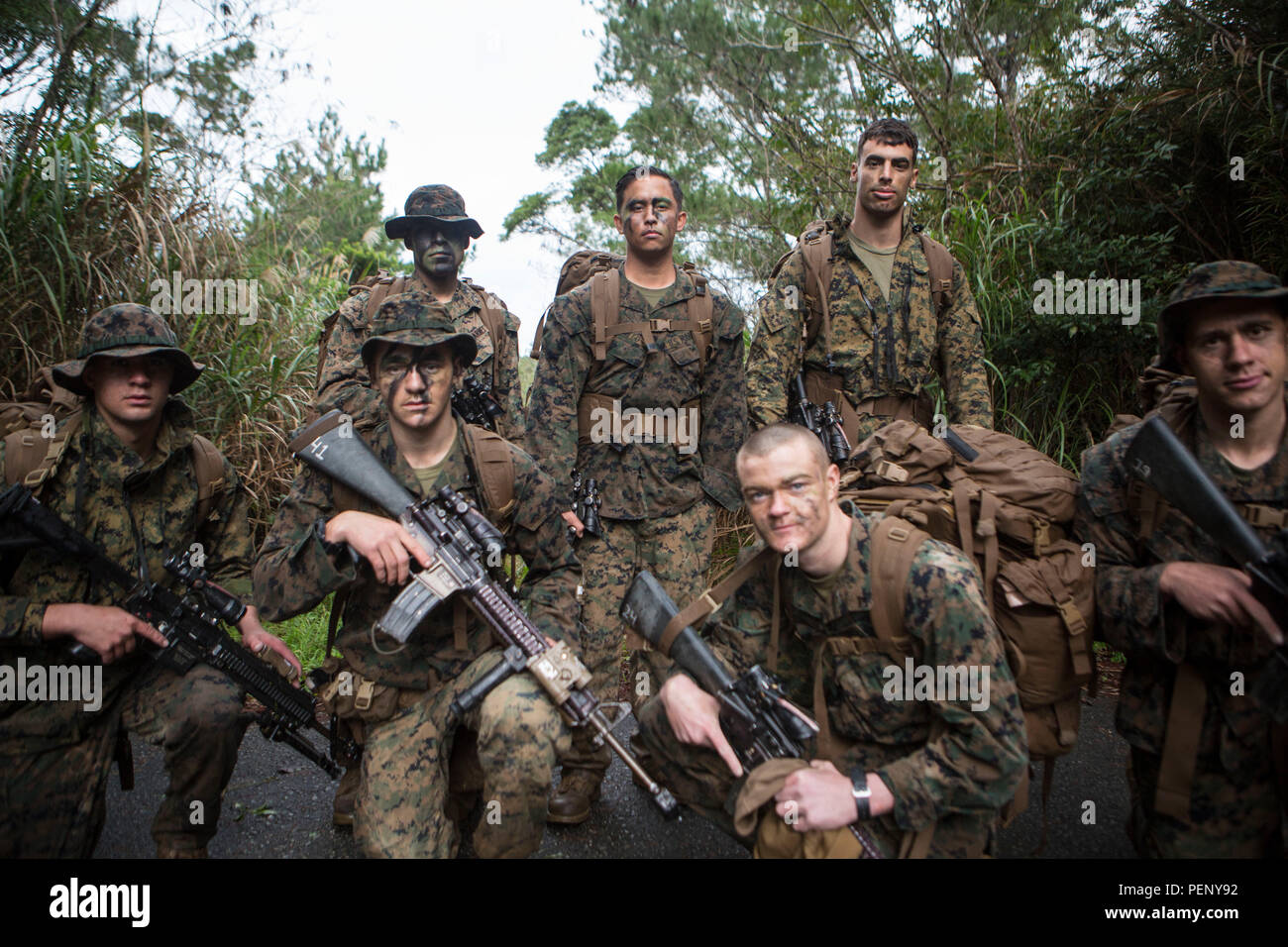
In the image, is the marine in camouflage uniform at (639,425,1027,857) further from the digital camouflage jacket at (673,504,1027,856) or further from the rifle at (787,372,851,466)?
the rifle at (787,372,851,466)

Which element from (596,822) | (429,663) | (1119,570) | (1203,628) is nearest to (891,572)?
(1119,570)

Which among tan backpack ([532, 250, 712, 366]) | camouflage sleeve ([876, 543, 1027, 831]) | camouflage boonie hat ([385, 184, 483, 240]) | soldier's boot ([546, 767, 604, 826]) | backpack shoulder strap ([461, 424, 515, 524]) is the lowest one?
soldier's boot ([546, 767, 604, 826])

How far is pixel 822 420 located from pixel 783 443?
1389 mm

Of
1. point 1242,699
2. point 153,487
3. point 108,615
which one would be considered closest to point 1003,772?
point 1242,699

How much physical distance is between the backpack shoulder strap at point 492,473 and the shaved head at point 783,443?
0.95 m

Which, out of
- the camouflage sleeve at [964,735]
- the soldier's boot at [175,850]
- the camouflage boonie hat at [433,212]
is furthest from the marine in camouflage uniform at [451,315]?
the camouflage sleeve at [964,735]

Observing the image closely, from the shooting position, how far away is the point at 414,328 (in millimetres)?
2863

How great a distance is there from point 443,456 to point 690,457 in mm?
1249

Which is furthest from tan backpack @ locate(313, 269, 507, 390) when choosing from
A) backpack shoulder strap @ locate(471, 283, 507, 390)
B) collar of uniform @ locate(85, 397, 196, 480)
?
collar of uniform @ locate(85, 397, 196, 480)

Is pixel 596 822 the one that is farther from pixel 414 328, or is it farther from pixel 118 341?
pixel 118 341

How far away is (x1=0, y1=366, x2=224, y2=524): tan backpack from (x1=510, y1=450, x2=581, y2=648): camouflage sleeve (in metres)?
1.29

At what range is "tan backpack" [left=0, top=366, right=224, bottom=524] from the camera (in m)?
2.94

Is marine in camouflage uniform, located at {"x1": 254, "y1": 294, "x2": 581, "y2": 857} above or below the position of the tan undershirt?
below

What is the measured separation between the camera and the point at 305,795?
3627 mm
